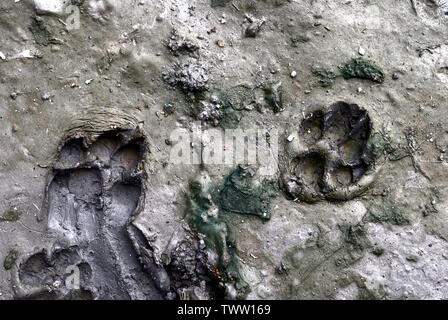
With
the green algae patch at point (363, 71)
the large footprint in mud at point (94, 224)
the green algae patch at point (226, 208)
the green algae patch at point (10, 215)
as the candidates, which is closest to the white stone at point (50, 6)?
the large footprint in mud at point (94, 224)

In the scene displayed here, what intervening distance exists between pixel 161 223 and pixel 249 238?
85 cm

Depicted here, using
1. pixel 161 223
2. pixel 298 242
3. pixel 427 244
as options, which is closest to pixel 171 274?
pixel 161 223

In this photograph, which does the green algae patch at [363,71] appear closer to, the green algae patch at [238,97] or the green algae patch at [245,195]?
the green algae patch at [238,97]

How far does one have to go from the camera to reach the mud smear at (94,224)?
4.38 m

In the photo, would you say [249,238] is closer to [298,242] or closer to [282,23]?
[298,242]

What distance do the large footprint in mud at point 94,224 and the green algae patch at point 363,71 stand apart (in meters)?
2.07

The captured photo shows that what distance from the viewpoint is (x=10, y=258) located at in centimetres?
432

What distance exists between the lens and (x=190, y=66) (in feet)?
14.6

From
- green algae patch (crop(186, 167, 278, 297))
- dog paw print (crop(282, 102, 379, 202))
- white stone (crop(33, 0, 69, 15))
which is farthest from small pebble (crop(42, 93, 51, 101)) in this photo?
dog paw print (crop(282, 102, 379, 202))

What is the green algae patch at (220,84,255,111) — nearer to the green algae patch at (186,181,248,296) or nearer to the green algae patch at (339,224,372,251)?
the green algae patch at (186,181,248,296)

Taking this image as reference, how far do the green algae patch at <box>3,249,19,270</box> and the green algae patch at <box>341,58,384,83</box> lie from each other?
355cm

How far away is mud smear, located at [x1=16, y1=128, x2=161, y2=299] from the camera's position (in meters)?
4.38

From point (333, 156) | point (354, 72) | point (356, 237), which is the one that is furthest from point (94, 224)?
point (354, 72)

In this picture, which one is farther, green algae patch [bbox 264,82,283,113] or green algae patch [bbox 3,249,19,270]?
green algae patch [bbox 264,82,283,113]
